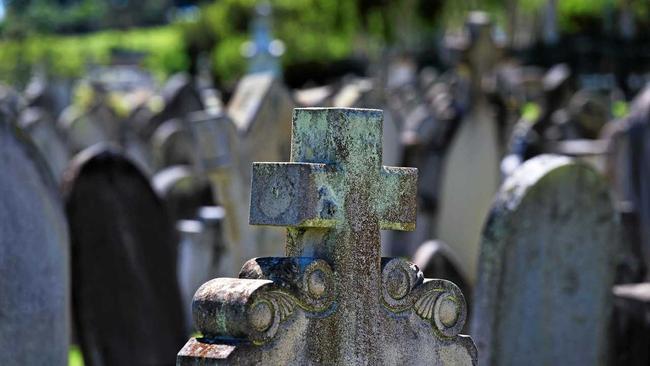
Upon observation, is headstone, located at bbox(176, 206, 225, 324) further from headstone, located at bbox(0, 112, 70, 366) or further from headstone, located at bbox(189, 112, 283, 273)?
headstone, located at bbox(0, 112, 70, 366)

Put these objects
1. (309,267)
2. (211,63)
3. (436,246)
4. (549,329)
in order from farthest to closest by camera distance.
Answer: (211,63) → (436,246) → (549,329) → (309,267)

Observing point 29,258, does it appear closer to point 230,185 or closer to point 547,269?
point 547,269

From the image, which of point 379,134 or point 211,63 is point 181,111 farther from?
point 211,63

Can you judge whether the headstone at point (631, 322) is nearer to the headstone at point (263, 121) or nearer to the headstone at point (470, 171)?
the headstone at point (263, 121)

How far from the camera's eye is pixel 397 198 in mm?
4289

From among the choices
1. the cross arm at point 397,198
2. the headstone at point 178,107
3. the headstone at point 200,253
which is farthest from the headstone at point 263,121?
the headstone at point 178,107

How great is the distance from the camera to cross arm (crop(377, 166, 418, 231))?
425 centimetres

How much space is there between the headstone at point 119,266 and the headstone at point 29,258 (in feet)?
3.97

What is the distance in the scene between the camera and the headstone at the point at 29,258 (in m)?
5.61

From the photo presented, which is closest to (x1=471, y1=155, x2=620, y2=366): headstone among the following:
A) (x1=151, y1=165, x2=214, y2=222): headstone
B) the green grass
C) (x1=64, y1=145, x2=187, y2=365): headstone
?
(x1=64, y1=145, x2=187, y2=365): headstone

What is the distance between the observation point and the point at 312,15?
61406 mm

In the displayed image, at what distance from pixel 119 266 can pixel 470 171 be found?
5012 mm

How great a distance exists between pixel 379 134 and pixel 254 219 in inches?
18.2

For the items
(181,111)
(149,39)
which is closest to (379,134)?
(181,111)
